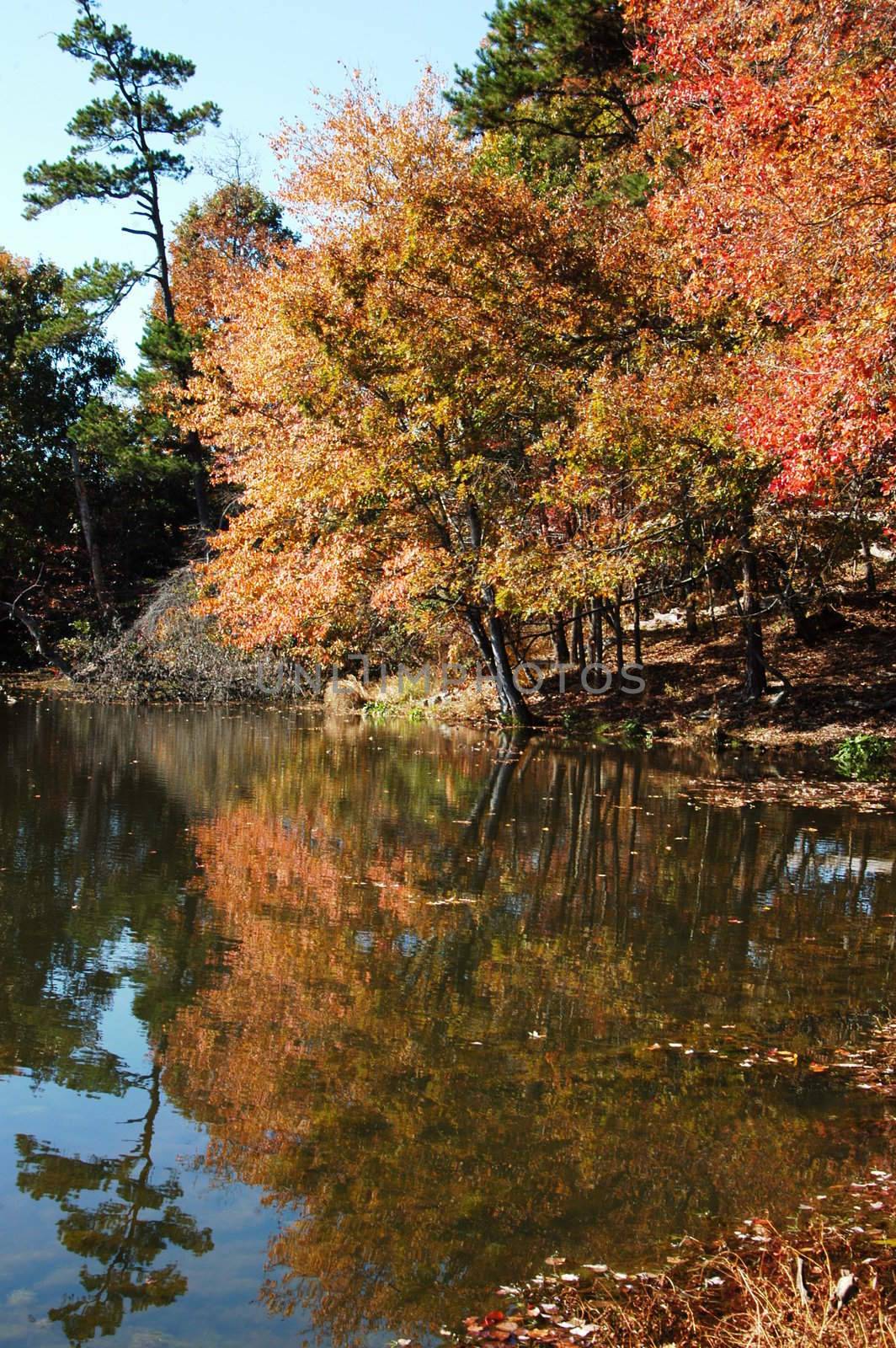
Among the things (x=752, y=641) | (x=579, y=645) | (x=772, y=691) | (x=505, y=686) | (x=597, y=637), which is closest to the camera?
(x=752, y=641)

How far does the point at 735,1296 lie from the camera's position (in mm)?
3240

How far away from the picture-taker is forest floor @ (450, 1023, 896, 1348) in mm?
2990

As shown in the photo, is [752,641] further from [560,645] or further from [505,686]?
[560,645]

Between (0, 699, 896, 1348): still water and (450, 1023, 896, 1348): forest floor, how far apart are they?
130mm

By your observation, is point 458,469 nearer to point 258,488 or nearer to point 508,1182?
point 258,488

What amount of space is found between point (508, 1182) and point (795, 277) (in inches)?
446

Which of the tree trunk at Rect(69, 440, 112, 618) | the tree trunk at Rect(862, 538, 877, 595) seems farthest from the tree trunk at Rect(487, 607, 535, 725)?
the tree trunk at Rect(69, 440, 112, 618)

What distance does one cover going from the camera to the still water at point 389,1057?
3.49 metres

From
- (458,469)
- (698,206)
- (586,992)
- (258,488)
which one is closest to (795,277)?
(698,206)

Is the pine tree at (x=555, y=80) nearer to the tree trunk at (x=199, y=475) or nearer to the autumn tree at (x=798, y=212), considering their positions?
the autumn tree at (x=798, y=212)

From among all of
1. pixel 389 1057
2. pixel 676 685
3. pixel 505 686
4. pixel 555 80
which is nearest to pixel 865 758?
pixel 676 685

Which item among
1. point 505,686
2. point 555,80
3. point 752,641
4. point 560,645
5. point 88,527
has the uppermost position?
point 555,80

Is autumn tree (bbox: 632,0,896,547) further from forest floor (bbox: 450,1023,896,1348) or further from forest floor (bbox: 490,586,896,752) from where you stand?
forest floor (bbox: 450,1023,896,1348)

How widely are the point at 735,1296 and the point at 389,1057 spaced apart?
2.04m
